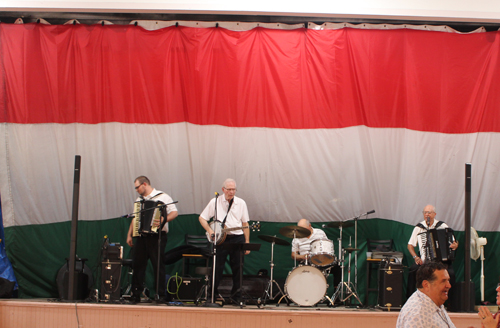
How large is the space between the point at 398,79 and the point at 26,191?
5598mm

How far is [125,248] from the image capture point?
7.24m

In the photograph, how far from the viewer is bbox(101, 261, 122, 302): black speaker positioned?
6.23 metres

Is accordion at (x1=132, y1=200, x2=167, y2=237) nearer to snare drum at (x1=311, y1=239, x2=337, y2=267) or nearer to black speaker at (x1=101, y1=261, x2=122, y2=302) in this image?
black speaker at (x1=101, y1=261, x2=122, y2=302)

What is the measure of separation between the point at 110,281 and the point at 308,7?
178 inches

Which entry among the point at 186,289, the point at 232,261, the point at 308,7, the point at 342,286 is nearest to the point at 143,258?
the point at 186,289

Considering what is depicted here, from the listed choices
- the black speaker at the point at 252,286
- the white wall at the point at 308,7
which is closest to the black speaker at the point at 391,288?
the black speaker at the point at 252,286

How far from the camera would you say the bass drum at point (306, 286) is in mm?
6105

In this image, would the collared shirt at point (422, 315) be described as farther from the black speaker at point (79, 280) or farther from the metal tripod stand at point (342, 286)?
the black speaker at point (79, 280)

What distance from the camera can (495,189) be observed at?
713 cm

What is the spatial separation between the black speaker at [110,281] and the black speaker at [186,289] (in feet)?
2.33

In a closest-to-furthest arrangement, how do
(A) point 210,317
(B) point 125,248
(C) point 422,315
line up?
(C) point 422,315 < (A) point 210,317 < (B) point 125,248

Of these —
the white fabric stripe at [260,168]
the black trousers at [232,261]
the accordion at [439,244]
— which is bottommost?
the black trousers at [232,261]

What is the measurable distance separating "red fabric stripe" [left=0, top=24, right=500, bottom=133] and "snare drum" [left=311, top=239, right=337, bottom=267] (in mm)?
1809

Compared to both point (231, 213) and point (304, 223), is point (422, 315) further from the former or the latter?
point (304, 223)
